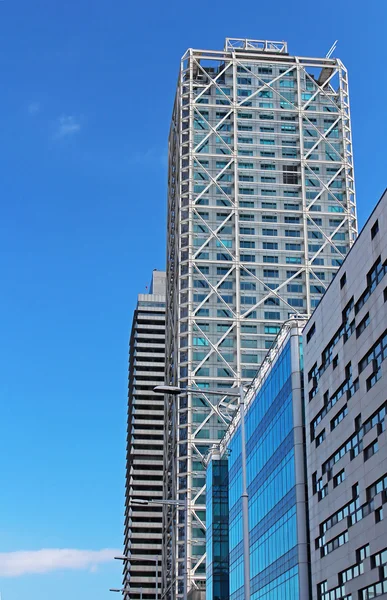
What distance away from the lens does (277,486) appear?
73625 millimetres

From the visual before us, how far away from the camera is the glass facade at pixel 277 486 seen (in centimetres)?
6781

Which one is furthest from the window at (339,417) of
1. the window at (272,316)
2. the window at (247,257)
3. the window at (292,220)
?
the window at (292,220)

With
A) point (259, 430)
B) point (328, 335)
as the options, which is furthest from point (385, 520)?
point (259, 430)

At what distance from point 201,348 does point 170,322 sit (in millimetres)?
19622

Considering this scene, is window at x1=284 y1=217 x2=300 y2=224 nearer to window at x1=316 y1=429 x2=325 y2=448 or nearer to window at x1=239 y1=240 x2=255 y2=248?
window at x1=239 y1=240 x2=255 y2=248

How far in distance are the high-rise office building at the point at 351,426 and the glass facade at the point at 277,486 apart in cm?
240

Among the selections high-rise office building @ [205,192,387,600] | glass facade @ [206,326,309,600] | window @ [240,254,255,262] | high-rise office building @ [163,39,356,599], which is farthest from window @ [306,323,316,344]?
window @ [240,254,255,262]

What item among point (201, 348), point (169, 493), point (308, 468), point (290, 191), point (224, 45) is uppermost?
point (224, 45)

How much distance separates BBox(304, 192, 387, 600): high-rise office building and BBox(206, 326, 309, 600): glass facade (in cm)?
240

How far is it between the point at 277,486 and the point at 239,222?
8406 centimetres

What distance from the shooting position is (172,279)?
164750 millimetres

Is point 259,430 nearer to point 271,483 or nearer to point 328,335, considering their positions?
point 271,483

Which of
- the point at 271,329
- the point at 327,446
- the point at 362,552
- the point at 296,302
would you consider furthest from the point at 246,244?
the point at 362,552

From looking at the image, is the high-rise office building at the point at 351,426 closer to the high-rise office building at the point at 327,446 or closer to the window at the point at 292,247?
the high-rise office building at the point at 327,446
